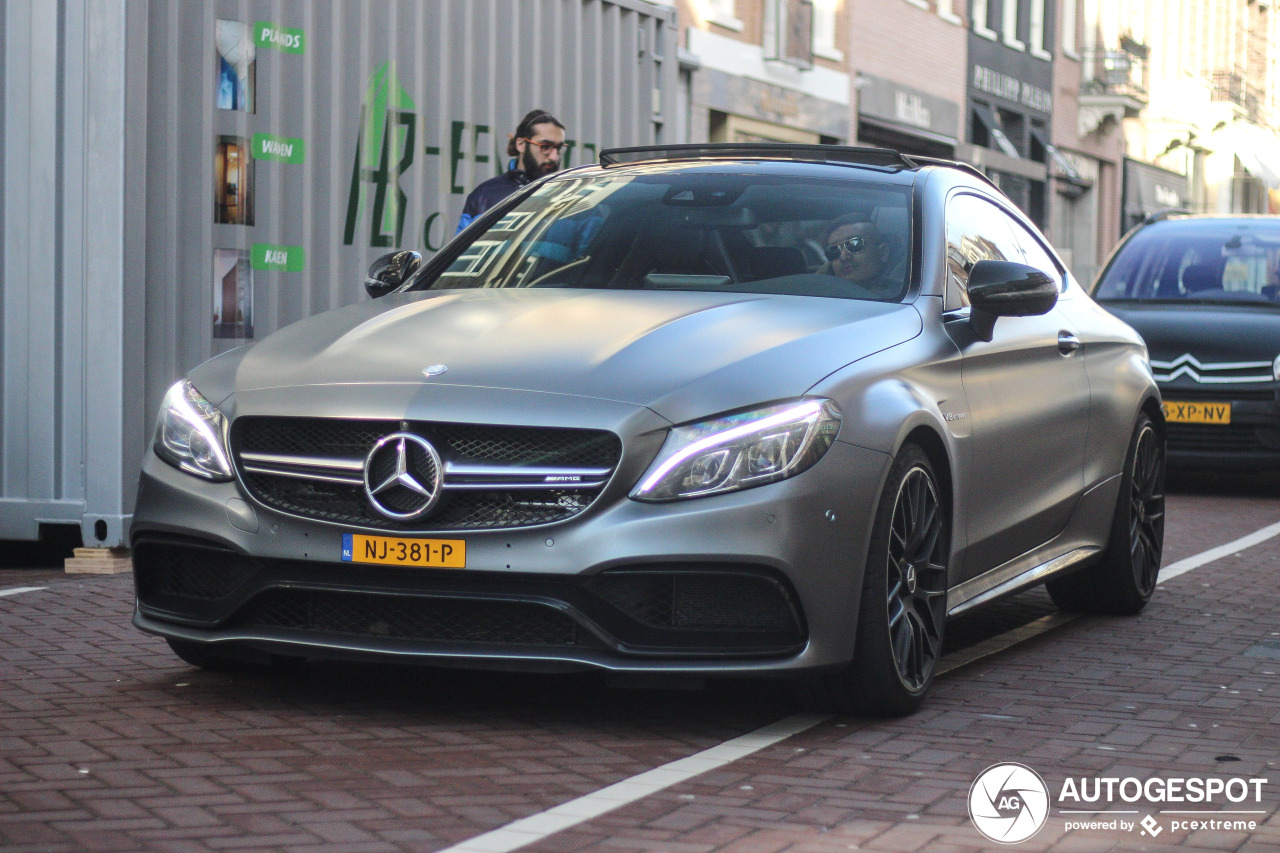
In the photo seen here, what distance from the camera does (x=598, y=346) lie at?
5.31 m

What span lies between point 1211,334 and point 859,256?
8.11m

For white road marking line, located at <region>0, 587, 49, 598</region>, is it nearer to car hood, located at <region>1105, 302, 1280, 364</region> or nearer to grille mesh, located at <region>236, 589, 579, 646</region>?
grille mesh, located at <region>236, 589, 579, 646</region>

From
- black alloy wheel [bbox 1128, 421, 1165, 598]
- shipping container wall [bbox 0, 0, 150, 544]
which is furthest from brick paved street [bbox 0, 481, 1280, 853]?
shipping container wall [bbox 0, 0, 150, 544]

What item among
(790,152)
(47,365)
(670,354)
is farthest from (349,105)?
(670,354)

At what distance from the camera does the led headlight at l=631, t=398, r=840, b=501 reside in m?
4.98

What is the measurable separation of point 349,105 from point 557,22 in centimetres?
207

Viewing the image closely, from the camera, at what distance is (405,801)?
446cm

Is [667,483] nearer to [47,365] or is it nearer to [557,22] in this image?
[47,365]

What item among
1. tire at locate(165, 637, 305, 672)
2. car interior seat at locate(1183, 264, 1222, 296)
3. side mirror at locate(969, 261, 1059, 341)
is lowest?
tire at locate(165, 637, 305, 672)

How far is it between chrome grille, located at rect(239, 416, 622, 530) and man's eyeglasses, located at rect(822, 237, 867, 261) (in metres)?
1.46

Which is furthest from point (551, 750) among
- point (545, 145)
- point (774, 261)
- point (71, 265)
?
point (545, 145)

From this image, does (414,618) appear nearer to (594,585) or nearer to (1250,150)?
(594,585)

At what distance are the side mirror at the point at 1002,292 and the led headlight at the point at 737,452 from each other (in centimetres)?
123

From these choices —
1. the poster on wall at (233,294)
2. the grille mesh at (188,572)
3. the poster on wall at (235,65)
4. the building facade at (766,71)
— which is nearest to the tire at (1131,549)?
the grille mesh at (188,572)
